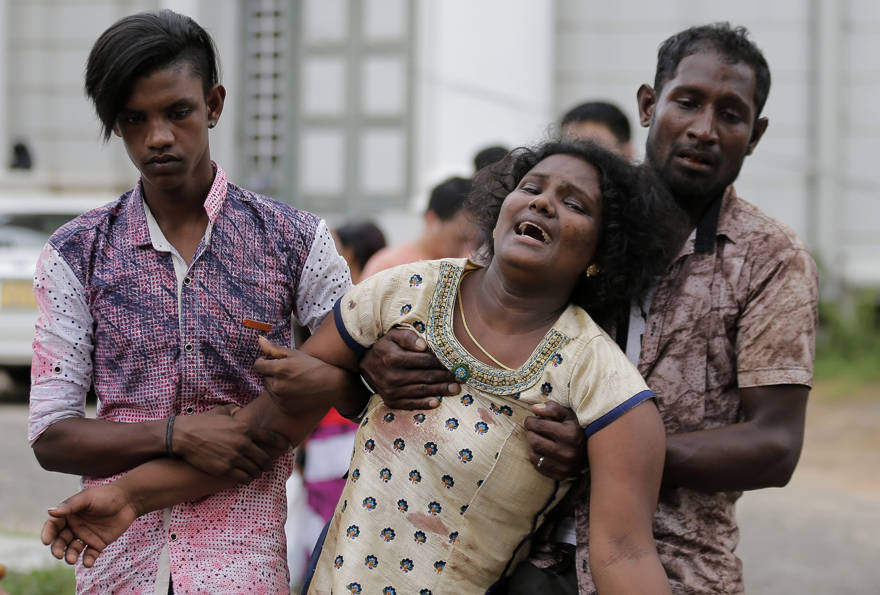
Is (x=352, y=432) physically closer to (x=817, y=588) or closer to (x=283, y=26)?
(x=817, y=588)

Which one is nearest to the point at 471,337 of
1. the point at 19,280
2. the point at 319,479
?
the point at 319,479

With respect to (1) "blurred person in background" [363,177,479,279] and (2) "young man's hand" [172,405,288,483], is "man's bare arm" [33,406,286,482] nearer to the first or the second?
(2) "young man's hand" [172,405,288,483]

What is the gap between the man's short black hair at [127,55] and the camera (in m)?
2.44

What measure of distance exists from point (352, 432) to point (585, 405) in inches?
108

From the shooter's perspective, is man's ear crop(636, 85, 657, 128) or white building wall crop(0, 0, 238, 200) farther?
white building wall crop(0, 0, 238, 200)

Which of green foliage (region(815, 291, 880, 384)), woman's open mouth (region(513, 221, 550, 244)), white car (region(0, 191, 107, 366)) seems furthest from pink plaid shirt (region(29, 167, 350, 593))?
green foliage (region(815, 291, 880, 384))

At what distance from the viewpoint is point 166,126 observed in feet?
8.21

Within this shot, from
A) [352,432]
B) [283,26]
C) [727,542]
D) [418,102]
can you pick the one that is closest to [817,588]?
[352,432]

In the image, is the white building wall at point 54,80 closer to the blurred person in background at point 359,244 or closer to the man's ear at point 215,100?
the blurred person in background at point 359,244

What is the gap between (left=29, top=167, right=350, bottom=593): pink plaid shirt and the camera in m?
2.50

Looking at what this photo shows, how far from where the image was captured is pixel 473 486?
2.36 meters

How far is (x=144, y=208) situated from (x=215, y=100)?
0.33m

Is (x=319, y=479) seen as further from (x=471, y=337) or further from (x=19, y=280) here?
(x=19, y=280)

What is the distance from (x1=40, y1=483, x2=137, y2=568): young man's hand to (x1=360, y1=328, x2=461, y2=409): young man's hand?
2.03 ft
